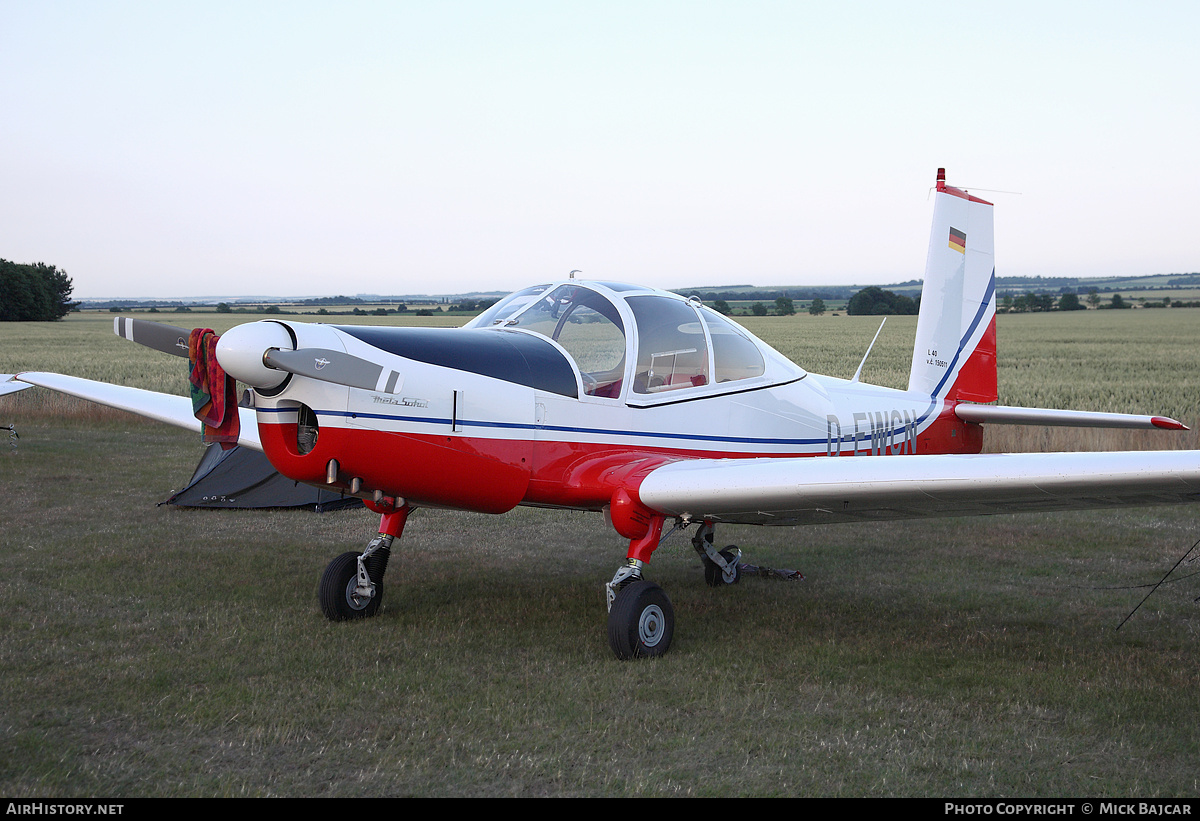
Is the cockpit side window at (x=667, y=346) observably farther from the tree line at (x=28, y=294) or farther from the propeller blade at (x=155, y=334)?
the tree line at (x=28, y=294)

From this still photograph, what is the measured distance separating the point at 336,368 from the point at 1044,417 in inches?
229

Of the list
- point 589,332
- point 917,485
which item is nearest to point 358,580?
point 589,332

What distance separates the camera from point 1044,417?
781cm

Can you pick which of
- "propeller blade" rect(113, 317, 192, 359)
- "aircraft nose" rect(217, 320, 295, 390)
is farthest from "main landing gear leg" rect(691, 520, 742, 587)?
"propeller blade" rect(113, 317, 192, 359)

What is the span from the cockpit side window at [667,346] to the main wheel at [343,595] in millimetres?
2193

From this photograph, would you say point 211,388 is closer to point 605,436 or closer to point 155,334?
point 155,334

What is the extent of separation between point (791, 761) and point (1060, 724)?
1413mm

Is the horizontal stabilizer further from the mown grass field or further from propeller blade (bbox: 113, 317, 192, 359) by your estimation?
propeller blade (bbox: 113, 317, 192, 359)

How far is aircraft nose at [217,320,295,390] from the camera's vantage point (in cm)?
470

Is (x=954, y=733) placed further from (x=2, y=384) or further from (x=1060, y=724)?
(x=2, y=384)

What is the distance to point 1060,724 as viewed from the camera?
14.5 feet

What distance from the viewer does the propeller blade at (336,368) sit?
473 centimetres

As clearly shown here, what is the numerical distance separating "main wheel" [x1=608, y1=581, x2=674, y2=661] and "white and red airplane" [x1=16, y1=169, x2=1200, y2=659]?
0.03 ft
